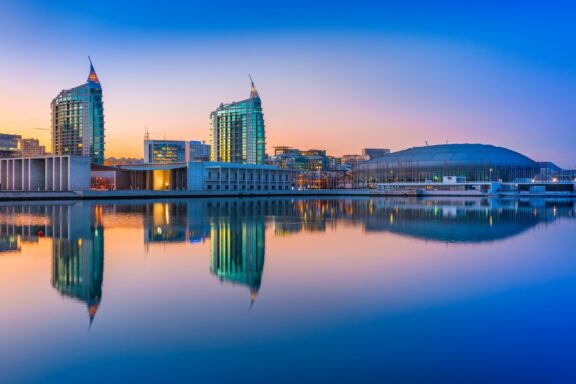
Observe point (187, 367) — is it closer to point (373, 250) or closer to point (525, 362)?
point (525, 362)

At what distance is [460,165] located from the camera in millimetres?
136500

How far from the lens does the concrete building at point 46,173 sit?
82250mm

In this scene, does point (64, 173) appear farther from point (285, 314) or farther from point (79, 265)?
point (285, 314)

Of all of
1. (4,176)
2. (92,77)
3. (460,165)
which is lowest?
(4,176)

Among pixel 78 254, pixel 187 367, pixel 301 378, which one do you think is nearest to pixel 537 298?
pixel 301 378

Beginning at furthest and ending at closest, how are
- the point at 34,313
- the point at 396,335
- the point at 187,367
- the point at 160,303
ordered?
the point at 160,303, the point at 34,313, the point at 396,335, the point at 187,367

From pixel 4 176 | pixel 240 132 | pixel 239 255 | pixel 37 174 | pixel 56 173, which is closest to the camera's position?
pixel 239 255

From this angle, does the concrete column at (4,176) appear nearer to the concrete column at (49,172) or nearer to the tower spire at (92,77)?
the concrete column at (49,172)

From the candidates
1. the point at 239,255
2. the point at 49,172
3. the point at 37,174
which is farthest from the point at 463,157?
the point at 239,255

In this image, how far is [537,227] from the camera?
31.4 metres

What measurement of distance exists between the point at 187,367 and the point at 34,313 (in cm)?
441

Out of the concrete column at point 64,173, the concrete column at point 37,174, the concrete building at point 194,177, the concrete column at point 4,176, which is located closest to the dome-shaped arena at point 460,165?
the concrete building at point 194,177

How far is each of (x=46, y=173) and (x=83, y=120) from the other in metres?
77.4

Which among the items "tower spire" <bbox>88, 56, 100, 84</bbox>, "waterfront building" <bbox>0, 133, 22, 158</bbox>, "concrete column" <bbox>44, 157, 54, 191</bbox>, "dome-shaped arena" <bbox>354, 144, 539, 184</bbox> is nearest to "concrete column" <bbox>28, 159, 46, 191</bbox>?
"concrete column" <bbox>44, 157, 54, 191</bbox>
